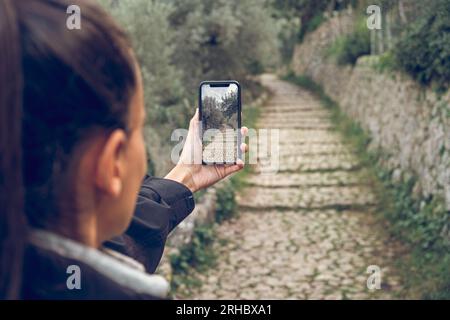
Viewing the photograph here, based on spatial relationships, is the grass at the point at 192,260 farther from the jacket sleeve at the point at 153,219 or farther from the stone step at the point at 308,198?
the jacket sleeve at the point at 153,219

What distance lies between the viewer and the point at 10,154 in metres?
0.71

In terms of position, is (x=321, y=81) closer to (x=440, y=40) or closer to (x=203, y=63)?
(x=203, y=63)

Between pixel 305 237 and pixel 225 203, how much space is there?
47.8 inches

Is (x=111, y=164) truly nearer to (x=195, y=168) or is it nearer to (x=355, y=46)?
(x=195, y=168)

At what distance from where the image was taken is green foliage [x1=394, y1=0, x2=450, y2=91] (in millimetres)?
5176

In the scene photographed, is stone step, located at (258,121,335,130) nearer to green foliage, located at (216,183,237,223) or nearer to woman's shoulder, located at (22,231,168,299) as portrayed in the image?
green foliage, located at (216,183,237,223)

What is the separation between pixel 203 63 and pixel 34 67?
10.7 meters

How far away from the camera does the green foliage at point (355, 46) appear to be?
10959 millimetres

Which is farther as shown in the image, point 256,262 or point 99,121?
point 256,262

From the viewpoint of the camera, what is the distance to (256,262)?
5445 millimetres

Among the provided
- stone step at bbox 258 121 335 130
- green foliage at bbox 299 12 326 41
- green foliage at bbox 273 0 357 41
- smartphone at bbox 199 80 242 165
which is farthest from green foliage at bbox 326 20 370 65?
smartphone at bbox 199 80 242 165

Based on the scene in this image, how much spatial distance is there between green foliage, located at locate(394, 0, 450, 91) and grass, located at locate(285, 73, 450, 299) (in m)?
1.16
